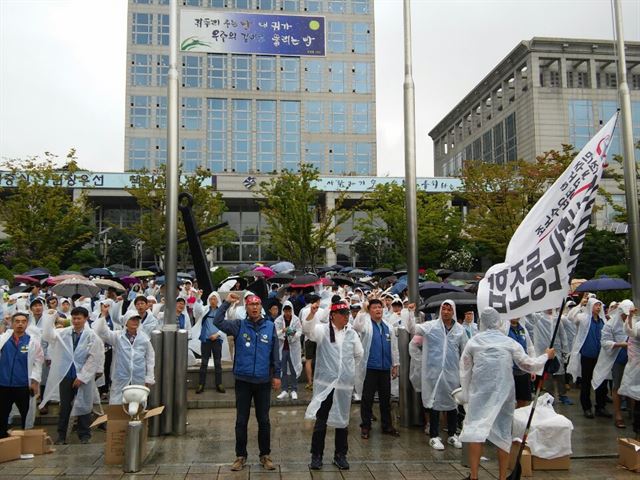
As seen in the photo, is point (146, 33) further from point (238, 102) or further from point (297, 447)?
point (297, 447)

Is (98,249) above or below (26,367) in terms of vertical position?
above

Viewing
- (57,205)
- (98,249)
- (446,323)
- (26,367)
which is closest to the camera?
(26,367)

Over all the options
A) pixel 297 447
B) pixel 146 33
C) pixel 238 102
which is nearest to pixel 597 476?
pixel 297 447

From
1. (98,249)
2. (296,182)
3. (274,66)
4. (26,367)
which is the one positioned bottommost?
(26,367)

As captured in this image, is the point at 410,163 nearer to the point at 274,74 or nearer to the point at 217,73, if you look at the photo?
the point at 274,74

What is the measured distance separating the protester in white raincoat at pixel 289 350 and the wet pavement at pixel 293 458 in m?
1.45

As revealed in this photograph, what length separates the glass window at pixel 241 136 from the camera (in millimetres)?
49250

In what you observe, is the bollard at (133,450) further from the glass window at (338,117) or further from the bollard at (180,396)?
the glass window at (338,117)

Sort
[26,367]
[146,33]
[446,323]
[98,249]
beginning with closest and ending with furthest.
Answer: [26,367]
[446,323]
[98,249]
[146,33]

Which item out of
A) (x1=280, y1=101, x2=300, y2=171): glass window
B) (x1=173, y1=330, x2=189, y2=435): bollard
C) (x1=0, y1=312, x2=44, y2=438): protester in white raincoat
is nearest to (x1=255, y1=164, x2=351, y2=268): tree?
(x1=280, y1=101, x2=300, y2=171): glass window

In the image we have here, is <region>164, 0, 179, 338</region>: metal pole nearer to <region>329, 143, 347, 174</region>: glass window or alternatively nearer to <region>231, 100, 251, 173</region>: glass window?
<region>231, 100, 251, 173</region>: glass window

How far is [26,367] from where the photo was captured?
719 cm

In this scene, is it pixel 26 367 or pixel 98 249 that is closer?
pixel 26 367

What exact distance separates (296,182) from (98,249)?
65.4ft
